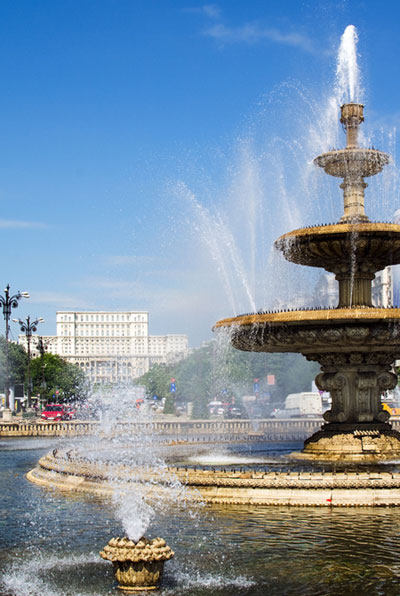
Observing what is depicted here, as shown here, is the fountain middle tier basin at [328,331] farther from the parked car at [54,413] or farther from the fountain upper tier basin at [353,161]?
the parked car at [54,413]

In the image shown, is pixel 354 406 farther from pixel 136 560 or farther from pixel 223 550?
pixel 136 560

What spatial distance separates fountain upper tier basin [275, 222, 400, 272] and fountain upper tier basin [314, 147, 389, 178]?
224 centimetres

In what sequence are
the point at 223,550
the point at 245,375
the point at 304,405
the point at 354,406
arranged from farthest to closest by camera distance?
the point at 245,375, the point at 304,405, the point at 354,406, the point at 223,550

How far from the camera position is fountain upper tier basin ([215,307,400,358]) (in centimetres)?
1784

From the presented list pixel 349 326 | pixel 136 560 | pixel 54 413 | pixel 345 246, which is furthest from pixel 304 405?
pixel 136 560

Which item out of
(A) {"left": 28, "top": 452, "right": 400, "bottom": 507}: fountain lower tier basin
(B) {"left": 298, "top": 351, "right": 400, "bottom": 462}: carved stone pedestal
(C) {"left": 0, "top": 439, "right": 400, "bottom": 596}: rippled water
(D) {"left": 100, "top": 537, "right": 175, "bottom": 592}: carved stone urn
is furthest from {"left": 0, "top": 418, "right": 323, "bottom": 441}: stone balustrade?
(D) {"left": 100, "top": 537, "right": 175, "bottom": 592}: carved stone urn

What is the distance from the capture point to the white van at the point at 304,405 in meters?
62.4

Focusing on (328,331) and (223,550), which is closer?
(223,550)

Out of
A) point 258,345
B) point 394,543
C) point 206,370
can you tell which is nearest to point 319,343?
point 258,345

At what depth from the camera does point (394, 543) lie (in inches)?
444

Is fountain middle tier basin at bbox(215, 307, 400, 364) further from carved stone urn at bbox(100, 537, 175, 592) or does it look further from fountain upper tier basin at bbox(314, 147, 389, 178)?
carved stone urn at bbox(100, 537, 175, 592)

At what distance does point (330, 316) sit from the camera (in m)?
17.8

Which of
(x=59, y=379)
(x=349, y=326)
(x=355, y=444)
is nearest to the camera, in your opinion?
(x=349, y=326)

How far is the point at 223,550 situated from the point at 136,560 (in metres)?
2.45
